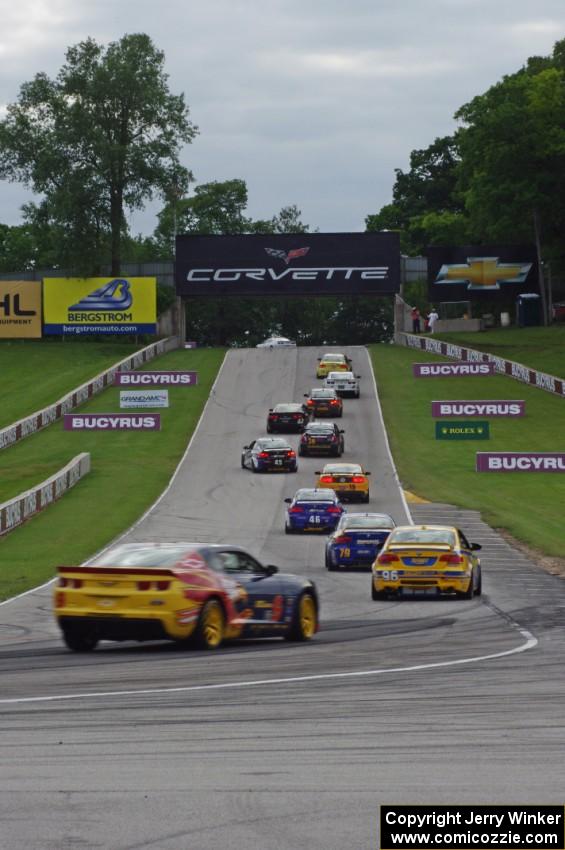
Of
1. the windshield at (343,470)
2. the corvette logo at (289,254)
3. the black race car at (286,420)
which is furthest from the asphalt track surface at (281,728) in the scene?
the corvette logo at (289,254)

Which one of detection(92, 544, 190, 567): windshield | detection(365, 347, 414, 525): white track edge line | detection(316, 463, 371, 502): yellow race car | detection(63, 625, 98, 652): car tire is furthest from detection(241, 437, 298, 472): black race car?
detection(63, 625, 98, 652): car tire

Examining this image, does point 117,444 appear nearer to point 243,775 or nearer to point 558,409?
point 558,409

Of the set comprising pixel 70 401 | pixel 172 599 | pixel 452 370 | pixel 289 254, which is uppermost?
pixel 289 254

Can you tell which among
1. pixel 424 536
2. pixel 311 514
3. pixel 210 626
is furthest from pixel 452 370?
pixel 210 626

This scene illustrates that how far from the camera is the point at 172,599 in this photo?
16.8 meters

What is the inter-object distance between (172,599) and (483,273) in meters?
85.1

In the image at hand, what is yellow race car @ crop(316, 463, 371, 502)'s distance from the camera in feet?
156

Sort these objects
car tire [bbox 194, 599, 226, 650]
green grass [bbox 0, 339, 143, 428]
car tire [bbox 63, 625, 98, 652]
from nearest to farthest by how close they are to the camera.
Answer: car tire [bbox 63, 625, 98, 652], car tire [bbox 194, 599, 226, 650], green grass [bbox 0, 339, 143, 428]

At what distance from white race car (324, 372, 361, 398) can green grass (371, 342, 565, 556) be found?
1.62 metres

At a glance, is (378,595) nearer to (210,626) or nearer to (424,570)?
(424,570)

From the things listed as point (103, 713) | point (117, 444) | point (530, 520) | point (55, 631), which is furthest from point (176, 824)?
point (117, 444)

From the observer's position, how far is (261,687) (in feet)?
45.3

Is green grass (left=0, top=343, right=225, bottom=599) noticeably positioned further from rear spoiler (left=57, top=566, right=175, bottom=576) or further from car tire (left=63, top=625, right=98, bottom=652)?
rear spoiler (left=57, top=566, right=175, bottom=576)

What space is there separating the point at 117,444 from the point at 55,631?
147ft
